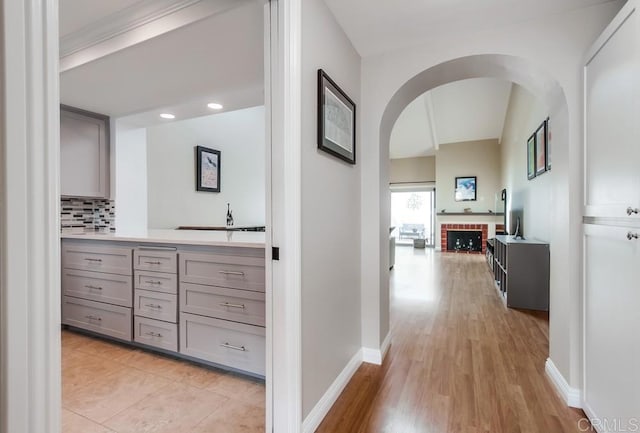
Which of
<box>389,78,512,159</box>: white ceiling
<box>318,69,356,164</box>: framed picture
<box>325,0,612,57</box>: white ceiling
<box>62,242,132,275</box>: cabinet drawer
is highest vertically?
<box>389,78,512,159</box>: white ceiling

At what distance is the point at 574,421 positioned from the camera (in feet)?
5.30

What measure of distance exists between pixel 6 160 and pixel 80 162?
3.19m

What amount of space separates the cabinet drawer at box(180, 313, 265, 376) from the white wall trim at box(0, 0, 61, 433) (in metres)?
1.43

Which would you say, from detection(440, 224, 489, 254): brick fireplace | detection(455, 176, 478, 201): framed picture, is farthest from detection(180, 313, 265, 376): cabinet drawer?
detection(455, 176, 478, 201): framed picture

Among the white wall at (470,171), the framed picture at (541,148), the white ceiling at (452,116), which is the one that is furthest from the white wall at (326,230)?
the white wall at (470,171)

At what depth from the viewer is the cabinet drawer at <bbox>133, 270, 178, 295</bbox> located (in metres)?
2.27

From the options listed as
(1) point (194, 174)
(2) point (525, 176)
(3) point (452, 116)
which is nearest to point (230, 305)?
(1) point (194, 174)

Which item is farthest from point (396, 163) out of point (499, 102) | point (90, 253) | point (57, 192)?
point (57, 192)

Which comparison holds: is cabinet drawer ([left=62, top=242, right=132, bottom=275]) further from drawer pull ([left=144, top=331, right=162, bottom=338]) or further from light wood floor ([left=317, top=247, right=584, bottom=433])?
light wood floor ([left=317, top=247, right=584, bottom=433])

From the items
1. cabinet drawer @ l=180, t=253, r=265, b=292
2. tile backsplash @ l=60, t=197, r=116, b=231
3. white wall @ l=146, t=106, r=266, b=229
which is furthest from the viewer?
white wall @ l=146, t=106, r=266, b=229

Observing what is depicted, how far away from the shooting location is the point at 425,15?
1.84m

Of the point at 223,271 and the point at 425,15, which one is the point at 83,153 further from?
the point at 425,15

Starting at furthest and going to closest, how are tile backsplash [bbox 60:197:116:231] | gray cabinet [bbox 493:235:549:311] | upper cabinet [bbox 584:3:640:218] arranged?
gray cabinet [bbox 493:235:549:311] < tile backsplash [bbox 60:197:116:231] < upper cabinet [bbox 584:3:640:218]

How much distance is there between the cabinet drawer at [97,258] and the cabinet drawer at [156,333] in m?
0.43
